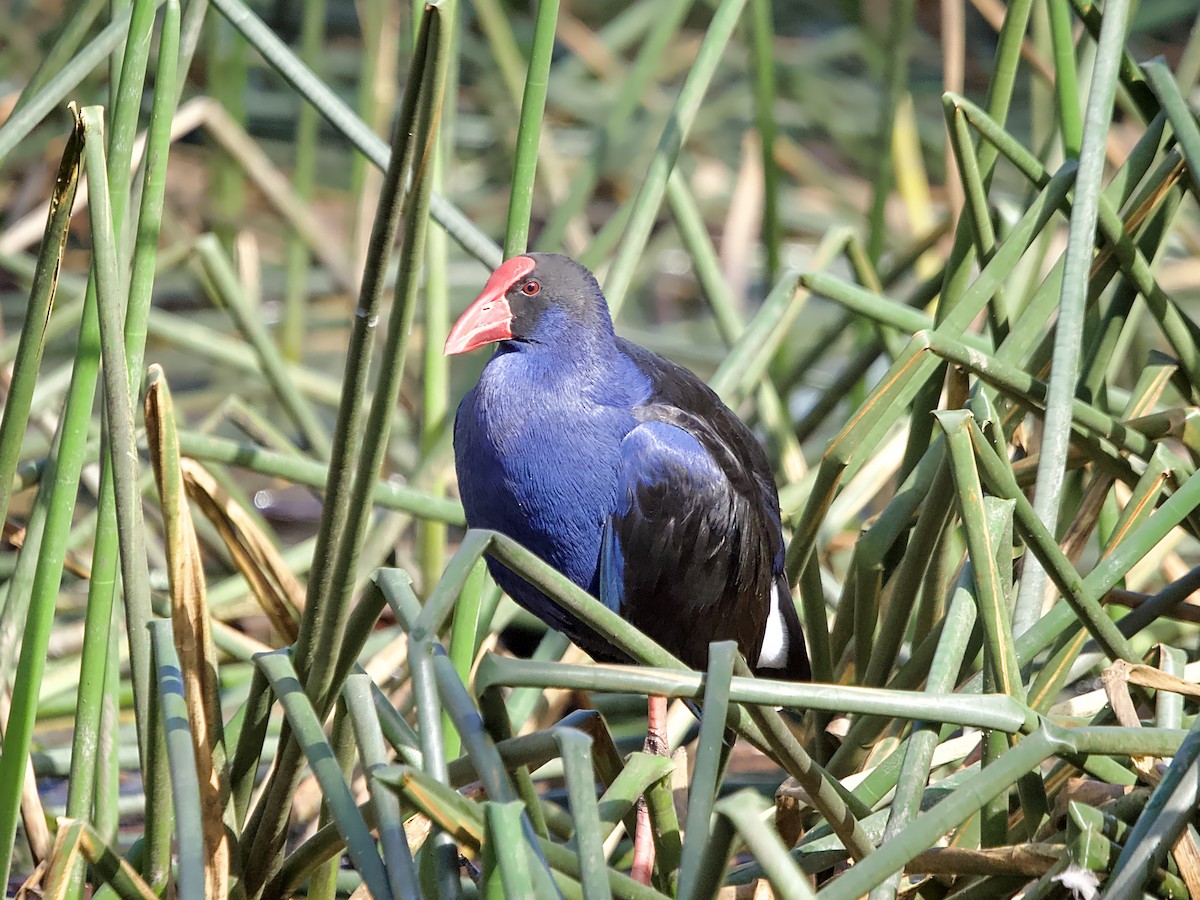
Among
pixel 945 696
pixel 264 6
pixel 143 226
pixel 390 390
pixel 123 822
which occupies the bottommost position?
pixel 123 822

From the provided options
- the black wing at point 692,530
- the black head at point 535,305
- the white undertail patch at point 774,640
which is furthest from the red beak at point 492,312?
the white undertail patch at point 774,640

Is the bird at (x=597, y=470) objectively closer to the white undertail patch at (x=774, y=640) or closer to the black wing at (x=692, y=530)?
the black wing at (x=692, y=530)

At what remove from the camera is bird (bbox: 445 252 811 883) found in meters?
1.80

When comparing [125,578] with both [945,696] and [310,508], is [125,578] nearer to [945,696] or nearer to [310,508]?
[945,696]

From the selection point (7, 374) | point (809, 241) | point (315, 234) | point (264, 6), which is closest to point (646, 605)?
point (7, 374)

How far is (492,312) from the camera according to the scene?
5.98ft

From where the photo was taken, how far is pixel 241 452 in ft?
6.20

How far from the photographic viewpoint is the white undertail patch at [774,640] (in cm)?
207

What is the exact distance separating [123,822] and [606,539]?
34.0 inches

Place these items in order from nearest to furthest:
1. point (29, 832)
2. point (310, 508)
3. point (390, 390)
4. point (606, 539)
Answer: point (390, 390) < point (29, 832) < point (606, 539) < point (310, 508)

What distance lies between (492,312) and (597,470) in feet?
0.80

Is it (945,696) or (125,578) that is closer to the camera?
(945,696)

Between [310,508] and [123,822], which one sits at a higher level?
[310,508]

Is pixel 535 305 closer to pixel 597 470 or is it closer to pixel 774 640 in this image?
pixel 597 470
